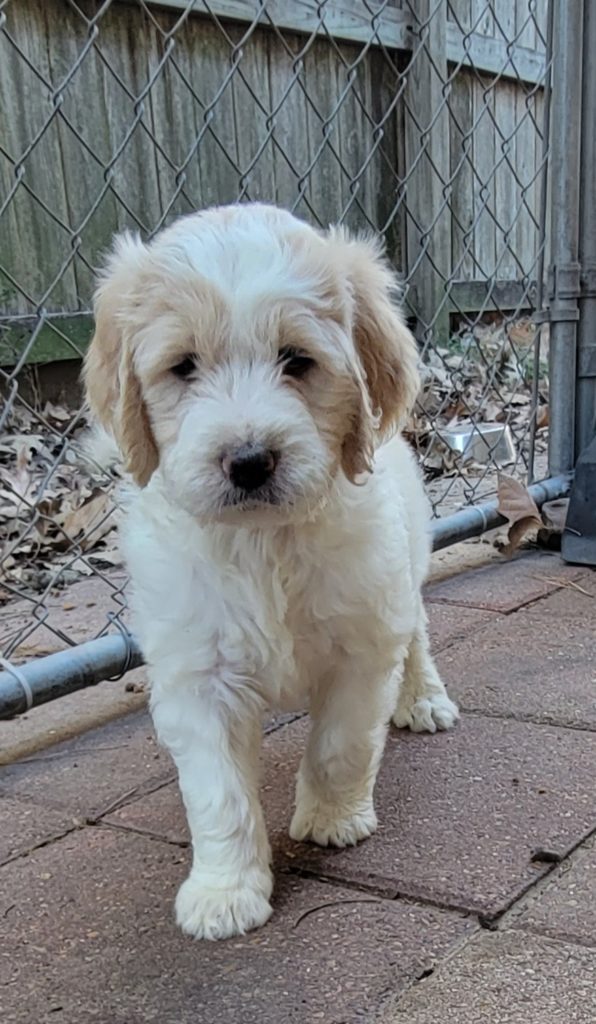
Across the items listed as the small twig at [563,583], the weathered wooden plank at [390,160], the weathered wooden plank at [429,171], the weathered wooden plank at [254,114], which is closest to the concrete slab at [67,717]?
the small twig at [563,583]

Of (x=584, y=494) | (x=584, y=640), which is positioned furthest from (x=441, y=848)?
(x=584, y=494)

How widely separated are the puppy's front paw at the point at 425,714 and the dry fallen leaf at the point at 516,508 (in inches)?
59.9

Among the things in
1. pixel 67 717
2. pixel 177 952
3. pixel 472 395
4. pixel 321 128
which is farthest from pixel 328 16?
pixel 177 952

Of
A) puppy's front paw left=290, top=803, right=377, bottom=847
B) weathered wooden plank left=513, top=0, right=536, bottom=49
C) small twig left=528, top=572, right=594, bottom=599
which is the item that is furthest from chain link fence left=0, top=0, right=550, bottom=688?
puppy's front paw left=290, top=803, right=377, bottom=847

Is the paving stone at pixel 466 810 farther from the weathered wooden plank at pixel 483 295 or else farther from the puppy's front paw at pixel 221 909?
the weathered wooden plank at pixel 483 295

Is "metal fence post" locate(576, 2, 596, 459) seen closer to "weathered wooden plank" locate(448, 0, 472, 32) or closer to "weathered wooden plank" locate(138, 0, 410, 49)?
"weathered wooden plank" locate(138, 0, 410, 49)

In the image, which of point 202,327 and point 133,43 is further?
point 133,43

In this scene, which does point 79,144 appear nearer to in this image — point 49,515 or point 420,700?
point 49,515

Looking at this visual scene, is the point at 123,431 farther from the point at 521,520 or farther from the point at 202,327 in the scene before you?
the point at 521,520

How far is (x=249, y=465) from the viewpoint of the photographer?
1.82 meters

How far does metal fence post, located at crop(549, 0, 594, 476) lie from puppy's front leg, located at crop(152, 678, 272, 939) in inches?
102

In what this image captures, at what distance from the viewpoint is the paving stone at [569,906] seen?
179 cm

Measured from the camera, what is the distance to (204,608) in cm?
205

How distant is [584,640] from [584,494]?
87 centimetres
